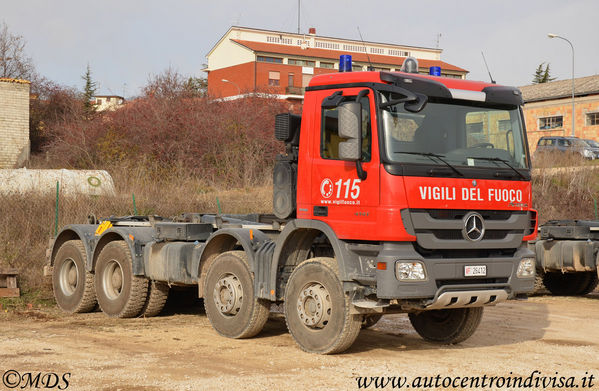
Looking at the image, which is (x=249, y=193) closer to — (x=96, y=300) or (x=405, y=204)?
(x=96, y=300)

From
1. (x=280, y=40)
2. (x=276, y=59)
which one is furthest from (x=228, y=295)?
(x=280, y=40)

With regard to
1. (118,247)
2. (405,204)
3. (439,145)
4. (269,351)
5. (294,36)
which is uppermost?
(294,36)

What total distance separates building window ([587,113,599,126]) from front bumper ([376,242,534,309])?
41700 millimetres

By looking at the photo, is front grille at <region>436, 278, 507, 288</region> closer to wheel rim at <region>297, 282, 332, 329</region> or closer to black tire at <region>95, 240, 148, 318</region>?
wheel rim at <region>297, 282, 332, 329</region>

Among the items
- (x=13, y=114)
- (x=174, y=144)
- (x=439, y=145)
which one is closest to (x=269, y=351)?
(x=439, y=145)

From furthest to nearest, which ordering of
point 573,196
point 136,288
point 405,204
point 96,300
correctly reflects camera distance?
point 573,196 < point 96,300 < point 136,288 < point 405,204

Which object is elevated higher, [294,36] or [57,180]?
[294,36]

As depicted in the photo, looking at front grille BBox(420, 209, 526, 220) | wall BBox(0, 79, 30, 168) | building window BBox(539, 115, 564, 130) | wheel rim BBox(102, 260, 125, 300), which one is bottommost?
wheel rim BBox(102, 260, 125, 300)

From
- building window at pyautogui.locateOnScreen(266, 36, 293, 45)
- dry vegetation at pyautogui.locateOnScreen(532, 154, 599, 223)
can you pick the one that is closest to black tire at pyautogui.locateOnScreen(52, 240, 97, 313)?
dry vegetation at pyautogui.locateOnScreen(532, 154, 599, 223)

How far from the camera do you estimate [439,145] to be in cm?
791

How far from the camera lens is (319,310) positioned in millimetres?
8234

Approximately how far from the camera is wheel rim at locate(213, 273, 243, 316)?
30.6 feet

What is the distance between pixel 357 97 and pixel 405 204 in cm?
120

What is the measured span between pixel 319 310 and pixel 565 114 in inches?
1728
